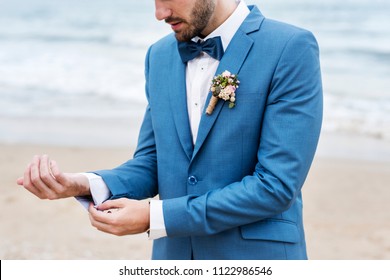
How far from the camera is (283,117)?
2.63m

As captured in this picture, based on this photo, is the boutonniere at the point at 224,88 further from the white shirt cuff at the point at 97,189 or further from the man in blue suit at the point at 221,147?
the white shirt cuff at the point at 97,189

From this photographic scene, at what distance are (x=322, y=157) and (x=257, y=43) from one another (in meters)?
6.96

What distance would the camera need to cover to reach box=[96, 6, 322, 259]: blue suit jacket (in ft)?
8.63

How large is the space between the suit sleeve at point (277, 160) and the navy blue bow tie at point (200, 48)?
29 centimetres

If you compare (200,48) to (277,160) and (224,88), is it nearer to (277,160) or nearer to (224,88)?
(224,88)

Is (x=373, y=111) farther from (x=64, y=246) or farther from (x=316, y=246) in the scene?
(x=64, y=246)

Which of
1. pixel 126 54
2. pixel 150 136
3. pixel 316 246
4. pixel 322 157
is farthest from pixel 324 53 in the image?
pixel 150 136

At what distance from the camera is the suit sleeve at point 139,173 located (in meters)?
2.90

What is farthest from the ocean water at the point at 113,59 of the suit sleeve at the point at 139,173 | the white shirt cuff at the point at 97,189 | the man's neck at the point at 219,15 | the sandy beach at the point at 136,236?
the man's neck at the point at 219,15

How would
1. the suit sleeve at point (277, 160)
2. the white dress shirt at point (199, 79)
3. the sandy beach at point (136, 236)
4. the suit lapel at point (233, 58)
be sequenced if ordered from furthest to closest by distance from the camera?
1. the sandy beach at point (136, 236)
2. the white dress shirt at point (199, 79)
3. the suit lapel at point (233, 58)
4. the suit sleeve at point (277, 160)

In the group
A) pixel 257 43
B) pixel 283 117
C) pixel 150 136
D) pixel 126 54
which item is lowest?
pixel 126 54

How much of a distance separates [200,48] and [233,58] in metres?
0.15

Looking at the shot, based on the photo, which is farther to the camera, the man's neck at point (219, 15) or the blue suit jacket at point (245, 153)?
Result: the man's neck at point (219, 15)

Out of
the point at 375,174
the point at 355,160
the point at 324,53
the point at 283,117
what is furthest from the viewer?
the point at 324,53
